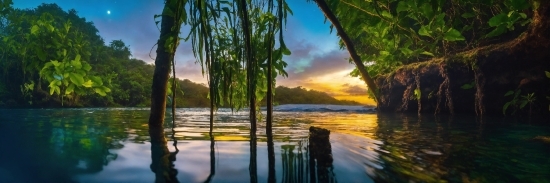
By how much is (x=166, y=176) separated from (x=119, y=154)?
94cm

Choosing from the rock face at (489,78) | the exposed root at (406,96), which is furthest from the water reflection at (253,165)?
the exposed root at (406,96)

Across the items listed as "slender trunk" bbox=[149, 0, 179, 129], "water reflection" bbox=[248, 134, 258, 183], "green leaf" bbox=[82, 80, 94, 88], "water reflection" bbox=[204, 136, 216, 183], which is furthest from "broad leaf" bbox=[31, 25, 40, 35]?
"water reflection" bbox=[248, 134, 258, 183]

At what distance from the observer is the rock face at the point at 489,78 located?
9.48 m

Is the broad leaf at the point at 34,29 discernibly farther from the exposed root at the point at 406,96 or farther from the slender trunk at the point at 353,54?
the exposed root at the point at 406,96

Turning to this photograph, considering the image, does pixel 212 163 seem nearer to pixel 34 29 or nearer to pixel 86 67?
pixel 86 67

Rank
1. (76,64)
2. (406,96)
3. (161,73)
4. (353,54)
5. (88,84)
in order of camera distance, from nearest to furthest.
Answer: (353,54), (76,64), (88,84), (161,73), (406,96)

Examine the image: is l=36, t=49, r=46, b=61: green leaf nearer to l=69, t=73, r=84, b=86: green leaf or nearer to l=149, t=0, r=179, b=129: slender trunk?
l=69, t=73, r=84, b=86: green leaf

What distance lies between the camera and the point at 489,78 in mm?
11734

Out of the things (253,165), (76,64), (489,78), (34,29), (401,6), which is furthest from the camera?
→ (489,78)

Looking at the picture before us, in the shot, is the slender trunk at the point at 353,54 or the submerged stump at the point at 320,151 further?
the slender trunk at the point at 353,54

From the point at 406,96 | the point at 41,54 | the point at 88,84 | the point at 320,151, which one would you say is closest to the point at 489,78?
the point at 406,96

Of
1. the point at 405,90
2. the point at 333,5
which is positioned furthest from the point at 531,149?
the point at 405,90

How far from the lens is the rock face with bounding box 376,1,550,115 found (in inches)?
373

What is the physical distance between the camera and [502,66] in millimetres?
11148
